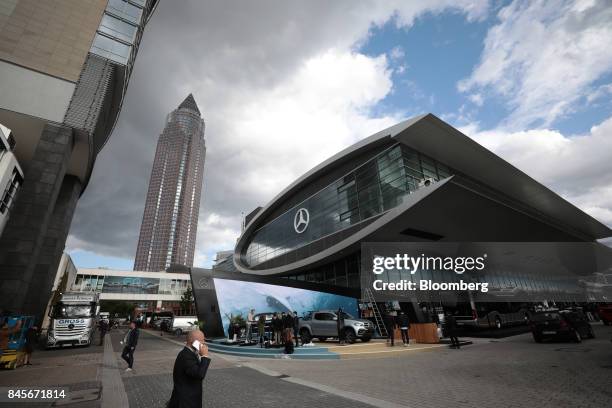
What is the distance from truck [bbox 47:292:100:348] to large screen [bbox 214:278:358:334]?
809cm

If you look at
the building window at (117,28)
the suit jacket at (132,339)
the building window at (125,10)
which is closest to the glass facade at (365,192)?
the suit jacket at (132,339)

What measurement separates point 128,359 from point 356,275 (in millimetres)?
21567

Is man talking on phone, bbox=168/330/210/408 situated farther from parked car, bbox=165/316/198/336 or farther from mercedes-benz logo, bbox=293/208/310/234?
parked car, bbox=165/316/198/336

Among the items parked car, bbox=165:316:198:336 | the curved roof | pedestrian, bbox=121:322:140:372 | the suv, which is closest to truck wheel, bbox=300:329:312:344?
the suv

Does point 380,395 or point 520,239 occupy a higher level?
point 520,239

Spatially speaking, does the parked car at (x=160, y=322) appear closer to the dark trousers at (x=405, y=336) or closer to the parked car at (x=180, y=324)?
the parked car at (x=180, y=324)

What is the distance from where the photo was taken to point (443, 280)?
27.7 meters

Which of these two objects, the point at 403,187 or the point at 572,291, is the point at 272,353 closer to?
the point at 403,187

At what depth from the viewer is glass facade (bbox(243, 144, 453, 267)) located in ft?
78.2

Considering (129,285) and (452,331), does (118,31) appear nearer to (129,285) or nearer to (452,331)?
(452,331)

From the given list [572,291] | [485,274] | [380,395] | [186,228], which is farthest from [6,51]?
[186,228]

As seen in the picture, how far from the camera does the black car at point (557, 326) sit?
43.0ft

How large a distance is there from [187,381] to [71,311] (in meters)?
20.5

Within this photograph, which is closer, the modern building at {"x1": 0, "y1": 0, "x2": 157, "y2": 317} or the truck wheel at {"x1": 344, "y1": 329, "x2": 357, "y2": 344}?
the truck wheel at {"x1": 344, "y1": 329, "x2": 357, "y2": 344}
